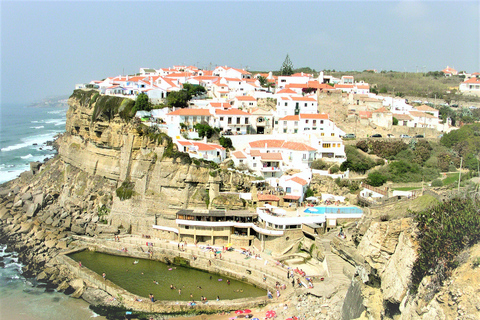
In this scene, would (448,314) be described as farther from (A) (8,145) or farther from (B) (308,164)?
(A) (8,145)

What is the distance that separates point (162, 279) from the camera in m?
24.2

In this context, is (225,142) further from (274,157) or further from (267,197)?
(267,197)

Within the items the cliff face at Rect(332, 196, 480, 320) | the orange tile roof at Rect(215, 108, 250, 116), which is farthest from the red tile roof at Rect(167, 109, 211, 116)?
the cliff face at Rect(332, 196, 480, 320)

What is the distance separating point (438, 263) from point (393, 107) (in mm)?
32585

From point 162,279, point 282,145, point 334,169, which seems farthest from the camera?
point 282,145

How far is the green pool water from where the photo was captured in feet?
73.6

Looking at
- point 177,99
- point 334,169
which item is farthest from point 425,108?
point 177,99

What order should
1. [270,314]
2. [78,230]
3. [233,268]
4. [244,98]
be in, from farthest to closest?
1. [244,98]
2. [78,230]
3. [233,268]
4. [270,314]

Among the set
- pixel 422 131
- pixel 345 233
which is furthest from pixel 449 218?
pixel 422 131

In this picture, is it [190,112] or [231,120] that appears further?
[231,120]

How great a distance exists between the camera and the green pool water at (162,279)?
2244 cm

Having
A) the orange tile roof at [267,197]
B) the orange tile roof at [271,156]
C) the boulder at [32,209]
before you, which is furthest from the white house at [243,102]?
the boulder at [32,209]

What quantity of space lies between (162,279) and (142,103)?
1742 centimetres

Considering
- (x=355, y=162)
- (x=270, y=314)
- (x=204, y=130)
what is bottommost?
(x=270, y=314)
